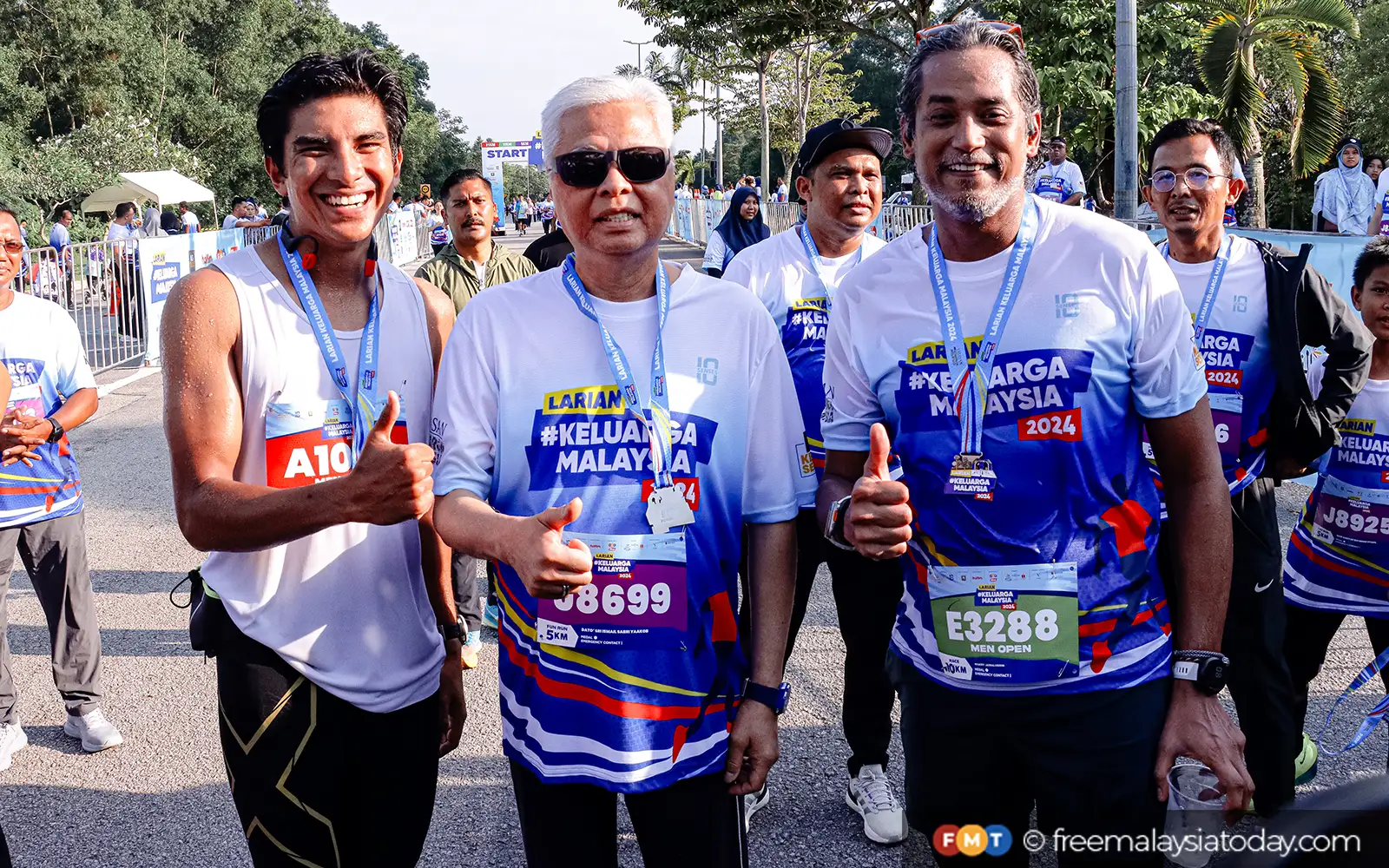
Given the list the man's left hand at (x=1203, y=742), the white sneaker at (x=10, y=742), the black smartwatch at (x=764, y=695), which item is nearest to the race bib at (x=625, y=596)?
the black smartwatch at (x=764, y=695)

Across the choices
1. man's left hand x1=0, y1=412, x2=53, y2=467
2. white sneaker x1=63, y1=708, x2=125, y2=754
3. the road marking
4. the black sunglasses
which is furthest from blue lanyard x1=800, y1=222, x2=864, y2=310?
the road marking

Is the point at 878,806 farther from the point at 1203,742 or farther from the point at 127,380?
the point at 127,380

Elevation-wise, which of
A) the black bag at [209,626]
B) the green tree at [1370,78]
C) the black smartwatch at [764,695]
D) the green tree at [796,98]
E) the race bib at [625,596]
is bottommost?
the black smartwatch at [764,695]

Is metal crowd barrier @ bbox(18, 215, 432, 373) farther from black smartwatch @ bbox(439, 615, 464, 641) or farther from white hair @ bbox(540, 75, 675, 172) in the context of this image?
white hair @ bbox(540, 75, 675, 172)

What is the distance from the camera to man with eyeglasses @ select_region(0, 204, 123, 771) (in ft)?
15.2

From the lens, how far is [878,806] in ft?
12.7

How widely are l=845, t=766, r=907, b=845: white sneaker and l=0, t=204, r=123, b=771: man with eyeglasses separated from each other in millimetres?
3047

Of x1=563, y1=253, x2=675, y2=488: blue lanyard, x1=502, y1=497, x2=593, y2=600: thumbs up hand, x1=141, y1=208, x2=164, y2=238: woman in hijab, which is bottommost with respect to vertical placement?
x1=502, y1=497, x2=593, y2=600: thumbs up hand

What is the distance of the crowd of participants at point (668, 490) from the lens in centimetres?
224

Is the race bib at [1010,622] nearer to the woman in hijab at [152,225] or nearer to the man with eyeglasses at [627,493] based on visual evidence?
the man with eyeglasses at [627,493]

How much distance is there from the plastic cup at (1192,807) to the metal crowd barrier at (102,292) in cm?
1524

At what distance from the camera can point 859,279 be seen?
2.63 metres

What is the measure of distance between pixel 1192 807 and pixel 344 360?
200cm

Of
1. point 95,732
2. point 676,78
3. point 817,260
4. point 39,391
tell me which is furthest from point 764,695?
point 676,78
